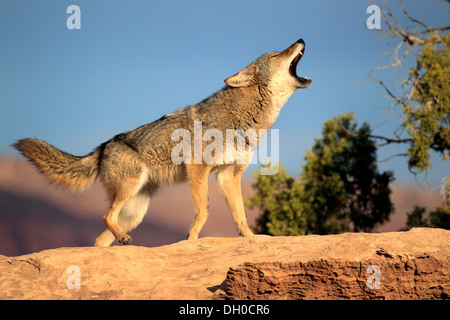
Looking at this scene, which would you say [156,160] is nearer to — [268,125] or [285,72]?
[268,125]

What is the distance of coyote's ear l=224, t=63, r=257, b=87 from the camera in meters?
8.45

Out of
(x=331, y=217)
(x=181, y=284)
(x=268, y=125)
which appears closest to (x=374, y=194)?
(x=331, y=217)

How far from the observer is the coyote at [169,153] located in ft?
26.9

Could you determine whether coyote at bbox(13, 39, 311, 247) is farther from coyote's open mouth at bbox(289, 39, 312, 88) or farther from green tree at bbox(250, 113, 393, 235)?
green tree at bbox(250, 113, 393, 235)

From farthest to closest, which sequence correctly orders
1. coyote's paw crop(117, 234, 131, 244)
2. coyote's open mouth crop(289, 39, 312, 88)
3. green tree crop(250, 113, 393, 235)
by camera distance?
green tree crop(250, 113, 393, 235)
coyote's open mouth crop(289, 39, 312, 88)
coyote's paw crop(117, 234, 131, 244)

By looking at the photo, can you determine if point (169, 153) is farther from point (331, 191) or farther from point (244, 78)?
point (331, 191)

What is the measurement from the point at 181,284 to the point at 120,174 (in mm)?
3081

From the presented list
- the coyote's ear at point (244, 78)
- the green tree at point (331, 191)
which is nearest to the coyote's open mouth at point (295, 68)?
the coyote's ear at point (244, 78)

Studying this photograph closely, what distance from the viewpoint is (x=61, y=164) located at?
8531 mm

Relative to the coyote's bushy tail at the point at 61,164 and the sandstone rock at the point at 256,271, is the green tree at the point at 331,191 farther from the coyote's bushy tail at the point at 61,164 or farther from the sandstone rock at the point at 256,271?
the sandstone rock at the point at 256,271

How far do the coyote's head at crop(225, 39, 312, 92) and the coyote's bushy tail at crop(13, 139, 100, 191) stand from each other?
112 inches

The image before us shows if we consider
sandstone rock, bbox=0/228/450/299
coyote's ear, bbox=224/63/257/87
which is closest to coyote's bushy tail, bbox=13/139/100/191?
sandstone rock, bbox=0/228/450/299

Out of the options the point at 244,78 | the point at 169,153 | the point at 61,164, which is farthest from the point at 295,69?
the point at 61,164

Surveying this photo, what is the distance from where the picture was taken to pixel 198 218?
7.78 metres
